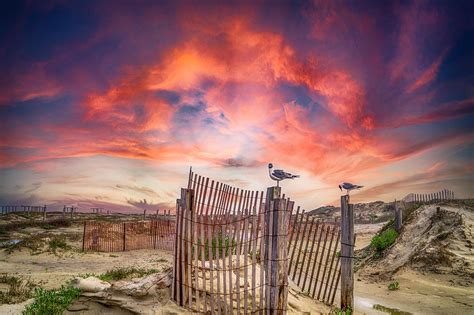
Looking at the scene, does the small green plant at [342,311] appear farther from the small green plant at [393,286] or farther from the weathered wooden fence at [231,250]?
the small green plant at [393,286]

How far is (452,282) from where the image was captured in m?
9.96

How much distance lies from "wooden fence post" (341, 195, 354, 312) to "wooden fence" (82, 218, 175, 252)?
47.3 ft

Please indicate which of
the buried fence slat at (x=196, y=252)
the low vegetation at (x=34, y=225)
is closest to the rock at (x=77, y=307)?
the buried fence slat at (x=196, y=252)

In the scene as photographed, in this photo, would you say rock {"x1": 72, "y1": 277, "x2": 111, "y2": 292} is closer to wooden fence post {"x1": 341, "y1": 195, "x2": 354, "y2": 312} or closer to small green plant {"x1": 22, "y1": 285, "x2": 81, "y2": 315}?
small green plant {"x1": 22, "y1": 285, "x2": 81, "y2": 315}

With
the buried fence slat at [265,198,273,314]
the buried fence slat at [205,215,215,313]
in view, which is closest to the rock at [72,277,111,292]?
the buried fence slat at [205,215,215,313]

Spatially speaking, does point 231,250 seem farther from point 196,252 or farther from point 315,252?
point 315,252

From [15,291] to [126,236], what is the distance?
13.3 meters

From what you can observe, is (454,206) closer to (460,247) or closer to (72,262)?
(460,247)

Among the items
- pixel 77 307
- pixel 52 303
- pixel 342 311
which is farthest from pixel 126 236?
pixel 342 311

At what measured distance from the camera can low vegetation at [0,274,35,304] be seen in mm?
7348

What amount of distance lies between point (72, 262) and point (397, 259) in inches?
548

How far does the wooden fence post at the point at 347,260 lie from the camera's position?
701cm

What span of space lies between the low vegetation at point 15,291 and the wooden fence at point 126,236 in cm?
1051

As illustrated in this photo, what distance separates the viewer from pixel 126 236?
2103 centimetres
